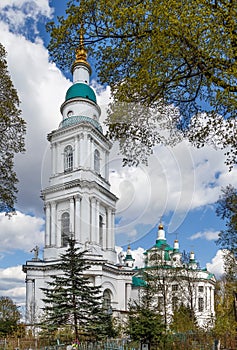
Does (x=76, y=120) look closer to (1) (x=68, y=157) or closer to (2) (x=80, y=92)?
(2) (x=80, y=92)

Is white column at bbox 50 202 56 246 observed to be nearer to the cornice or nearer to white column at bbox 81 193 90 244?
the cornice

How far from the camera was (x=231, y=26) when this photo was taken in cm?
679

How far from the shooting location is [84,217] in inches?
1356

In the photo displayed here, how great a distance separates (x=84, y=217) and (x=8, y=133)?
22.6 meters

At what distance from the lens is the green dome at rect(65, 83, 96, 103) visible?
3769 cm

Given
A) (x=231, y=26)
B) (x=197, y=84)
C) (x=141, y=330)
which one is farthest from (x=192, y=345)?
→ (x=231, y=26)

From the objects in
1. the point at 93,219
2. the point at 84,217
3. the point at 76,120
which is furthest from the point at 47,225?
the point at 76,120

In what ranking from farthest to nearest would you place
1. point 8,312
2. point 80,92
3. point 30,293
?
Answer: point 8,312, point 80,92, point 30,293

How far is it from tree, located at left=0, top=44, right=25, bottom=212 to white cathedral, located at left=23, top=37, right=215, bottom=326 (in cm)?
1969

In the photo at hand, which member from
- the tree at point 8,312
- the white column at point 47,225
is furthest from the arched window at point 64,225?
the tree at point 8,312

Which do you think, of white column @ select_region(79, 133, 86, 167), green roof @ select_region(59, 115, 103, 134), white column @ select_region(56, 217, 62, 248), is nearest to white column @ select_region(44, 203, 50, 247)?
white column @ select_region(56, 217, 62, 248)

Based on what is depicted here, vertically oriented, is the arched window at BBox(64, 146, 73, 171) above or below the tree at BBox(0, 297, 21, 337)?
above

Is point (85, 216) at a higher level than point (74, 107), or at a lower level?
lower

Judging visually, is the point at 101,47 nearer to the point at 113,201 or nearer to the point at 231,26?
the point at 231,26
